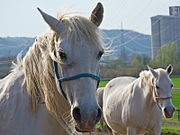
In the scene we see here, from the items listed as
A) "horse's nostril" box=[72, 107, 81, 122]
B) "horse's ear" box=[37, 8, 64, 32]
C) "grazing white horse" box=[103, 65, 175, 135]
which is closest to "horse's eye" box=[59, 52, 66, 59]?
"horse's ear" box=[37, 8, 64, 32]

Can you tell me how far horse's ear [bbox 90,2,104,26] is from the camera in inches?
93.6

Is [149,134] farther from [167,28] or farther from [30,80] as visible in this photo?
[167,28]

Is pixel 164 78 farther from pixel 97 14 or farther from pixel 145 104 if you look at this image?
pixel 97 14

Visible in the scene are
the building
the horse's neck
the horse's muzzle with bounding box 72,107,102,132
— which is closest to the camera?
the horse's muzzle with bounding box 72,107,102,132

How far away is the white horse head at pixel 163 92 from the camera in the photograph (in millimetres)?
5758

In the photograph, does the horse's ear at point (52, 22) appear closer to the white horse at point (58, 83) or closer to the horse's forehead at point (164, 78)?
the white horse at point (58, 83)

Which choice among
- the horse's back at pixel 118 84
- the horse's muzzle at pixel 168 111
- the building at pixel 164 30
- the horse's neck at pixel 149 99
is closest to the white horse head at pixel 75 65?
the horse's muzzle at pixel 168 111

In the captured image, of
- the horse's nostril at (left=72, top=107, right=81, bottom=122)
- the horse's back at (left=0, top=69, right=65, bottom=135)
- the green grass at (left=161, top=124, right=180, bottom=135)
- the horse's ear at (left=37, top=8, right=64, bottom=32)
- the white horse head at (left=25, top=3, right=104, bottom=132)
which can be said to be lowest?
the green grass at (left=161, top=124, right=180, bottom=135)

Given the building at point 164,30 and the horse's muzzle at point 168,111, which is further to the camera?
the building at point 164,30

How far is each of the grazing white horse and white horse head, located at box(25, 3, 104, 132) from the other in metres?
3.87

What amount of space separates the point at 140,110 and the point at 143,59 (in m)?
28.3

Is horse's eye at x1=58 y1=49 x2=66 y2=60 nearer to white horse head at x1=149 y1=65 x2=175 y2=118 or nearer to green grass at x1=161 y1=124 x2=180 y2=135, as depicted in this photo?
white horse head at x1=149 y1=65 x2=175 y2=118

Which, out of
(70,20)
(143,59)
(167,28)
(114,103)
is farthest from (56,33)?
(167,28)

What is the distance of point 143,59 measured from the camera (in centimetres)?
3406
